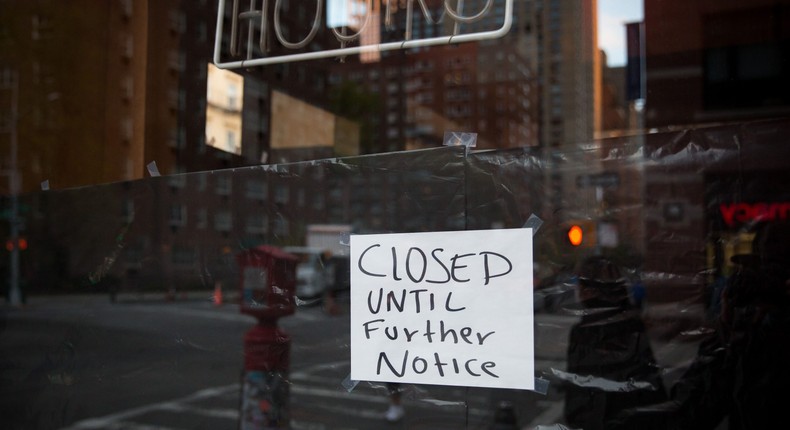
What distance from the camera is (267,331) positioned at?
Result: 3000 mm

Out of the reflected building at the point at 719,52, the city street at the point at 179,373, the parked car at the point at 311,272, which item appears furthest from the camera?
the reflected building at the point at 719,52

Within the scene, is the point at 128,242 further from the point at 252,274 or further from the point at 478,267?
the point at 478,267

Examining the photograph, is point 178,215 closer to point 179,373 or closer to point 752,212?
point 179,373

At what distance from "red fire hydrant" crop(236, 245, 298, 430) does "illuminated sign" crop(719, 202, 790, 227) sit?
1795 millimetres

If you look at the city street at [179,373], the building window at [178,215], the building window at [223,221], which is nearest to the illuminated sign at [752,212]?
the city street at [179,373]

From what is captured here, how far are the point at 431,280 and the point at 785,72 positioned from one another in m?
3.40

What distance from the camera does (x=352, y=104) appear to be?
4.81 meters

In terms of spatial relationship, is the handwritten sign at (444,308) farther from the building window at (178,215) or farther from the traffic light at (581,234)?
the building window at (178,215)

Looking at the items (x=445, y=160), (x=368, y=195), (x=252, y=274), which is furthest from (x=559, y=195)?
(x=252, y=274)

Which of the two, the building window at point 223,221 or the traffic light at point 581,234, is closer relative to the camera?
the traffic light at point 581,234

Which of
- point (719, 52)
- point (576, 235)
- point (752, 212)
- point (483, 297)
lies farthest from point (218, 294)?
point (719, 52)

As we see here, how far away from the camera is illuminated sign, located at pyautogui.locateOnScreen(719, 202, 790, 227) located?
2344mm

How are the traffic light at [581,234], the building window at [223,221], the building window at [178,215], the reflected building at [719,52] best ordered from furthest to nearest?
the reflected building at [719,52] < the building window at [178,215] < the building window at [223,221] < the traffic light at [581,234]

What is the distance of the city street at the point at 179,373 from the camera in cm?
266
